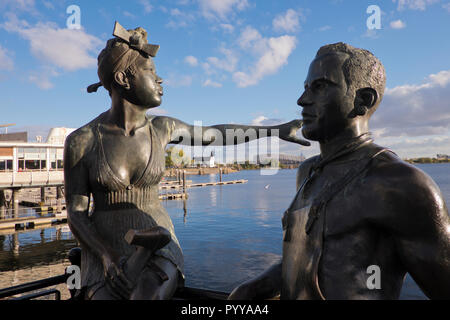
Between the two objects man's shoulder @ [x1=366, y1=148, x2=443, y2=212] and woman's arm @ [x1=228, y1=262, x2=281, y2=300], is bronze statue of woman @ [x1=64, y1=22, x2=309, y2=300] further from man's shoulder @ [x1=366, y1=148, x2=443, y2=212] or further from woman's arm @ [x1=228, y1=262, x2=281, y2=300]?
man's shoulder @ [x1=366, y1=148, x2=443, y2=212]

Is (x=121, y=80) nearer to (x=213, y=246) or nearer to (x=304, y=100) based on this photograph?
(x=304, y=100)

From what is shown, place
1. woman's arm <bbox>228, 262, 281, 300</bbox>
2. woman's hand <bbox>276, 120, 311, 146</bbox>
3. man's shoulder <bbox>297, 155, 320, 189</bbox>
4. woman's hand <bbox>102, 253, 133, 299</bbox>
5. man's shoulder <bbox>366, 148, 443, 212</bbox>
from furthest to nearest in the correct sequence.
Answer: woman's hand <bbox>276, 120, 311, 146</bbox>, woman's hand <bbox>102, 253, 133, 299</bbox>, man's shoulder <bbox>297, 155, 320, 189</bbox>, woman's arm <bbox>228, 262, 281, 300</bbox>, man's shoulder <bbox>366, 148, 443, 212</bbox>

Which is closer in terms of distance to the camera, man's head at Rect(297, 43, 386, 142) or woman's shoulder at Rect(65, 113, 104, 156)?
man's head at Rect(297, 43, 386, 142)

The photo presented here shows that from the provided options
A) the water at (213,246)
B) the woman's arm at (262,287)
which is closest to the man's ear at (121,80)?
the woman's arm at (262,287)

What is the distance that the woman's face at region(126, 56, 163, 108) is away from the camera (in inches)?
117

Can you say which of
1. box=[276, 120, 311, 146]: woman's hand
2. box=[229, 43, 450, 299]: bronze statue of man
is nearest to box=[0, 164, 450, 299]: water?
box=[276, 120, 311, 146]: woman's hand

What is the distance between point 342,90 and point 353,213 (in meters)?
0.69

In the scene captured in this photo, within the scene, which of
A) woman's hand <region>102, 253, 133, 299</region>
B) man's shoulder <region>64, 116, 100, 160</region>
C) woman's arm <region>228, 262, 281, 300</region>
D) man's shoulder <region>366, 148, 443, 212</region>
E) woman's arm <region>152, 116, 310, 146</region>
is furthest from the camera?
woman's arm <region>152, 116, 310, 146</region>

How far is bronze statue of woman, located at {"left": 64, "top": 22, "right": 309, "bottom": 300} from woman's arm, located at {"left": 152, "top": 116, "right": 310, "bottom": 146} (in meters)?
0.27

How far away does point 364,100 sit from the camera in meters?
1.88

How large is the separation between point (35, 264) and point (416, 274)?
24.5m

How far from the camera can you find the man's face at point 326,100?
6.05 feet

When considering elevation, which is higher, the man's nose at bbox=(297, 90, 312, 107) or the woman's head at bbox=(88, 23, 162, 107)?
the woman's head at bbox=(88, 23, 162, 107)
